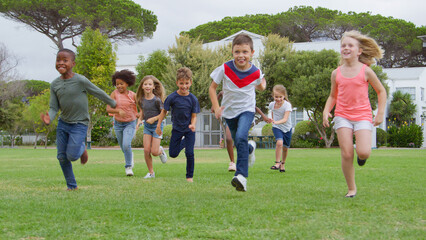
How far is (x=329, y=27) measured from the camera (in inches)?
2068

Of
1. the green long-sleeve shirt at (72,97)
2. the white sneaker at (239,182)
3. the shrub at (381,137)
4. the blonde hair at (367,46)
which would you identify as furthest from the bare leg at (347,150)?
the shrub at (381,137)

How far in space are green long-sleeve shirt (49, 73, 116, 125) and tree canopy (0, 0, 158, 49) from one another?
130 feet

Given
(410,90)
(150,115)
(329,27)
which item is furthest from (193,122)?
(329,27)

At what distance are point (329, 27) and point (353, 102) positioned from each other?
4932 cm

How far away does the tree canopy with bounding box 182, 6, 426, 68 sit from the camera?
2035 inches

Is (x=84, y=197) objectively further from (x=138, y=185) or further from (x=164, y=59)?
(x=164, y=59)

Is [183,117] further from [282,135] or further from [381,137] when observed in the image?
[381,137]

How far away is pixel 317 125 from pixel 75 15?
24.9m

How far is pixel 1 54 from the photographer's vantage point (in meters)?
41.6

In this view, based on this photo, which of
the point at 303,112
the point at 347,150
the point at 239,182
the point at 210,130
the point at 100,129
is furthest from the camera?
the point at 303,112

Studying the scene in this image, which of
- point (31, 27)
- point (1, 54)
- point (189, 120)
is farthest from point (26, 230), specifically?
point (31, 27)

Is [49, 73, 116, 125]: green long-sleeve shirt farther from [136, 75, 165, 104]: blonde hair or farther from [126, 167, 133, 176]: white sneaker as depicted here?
[126, 167, 133, 176]: white sneaker

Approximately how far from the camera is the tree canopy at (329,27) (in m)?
51.7

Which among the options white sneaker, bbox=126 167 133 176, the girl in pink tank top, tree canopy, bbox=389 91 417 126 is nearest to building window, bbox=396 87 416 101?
tree canopy, bbox=389 91 417 126
